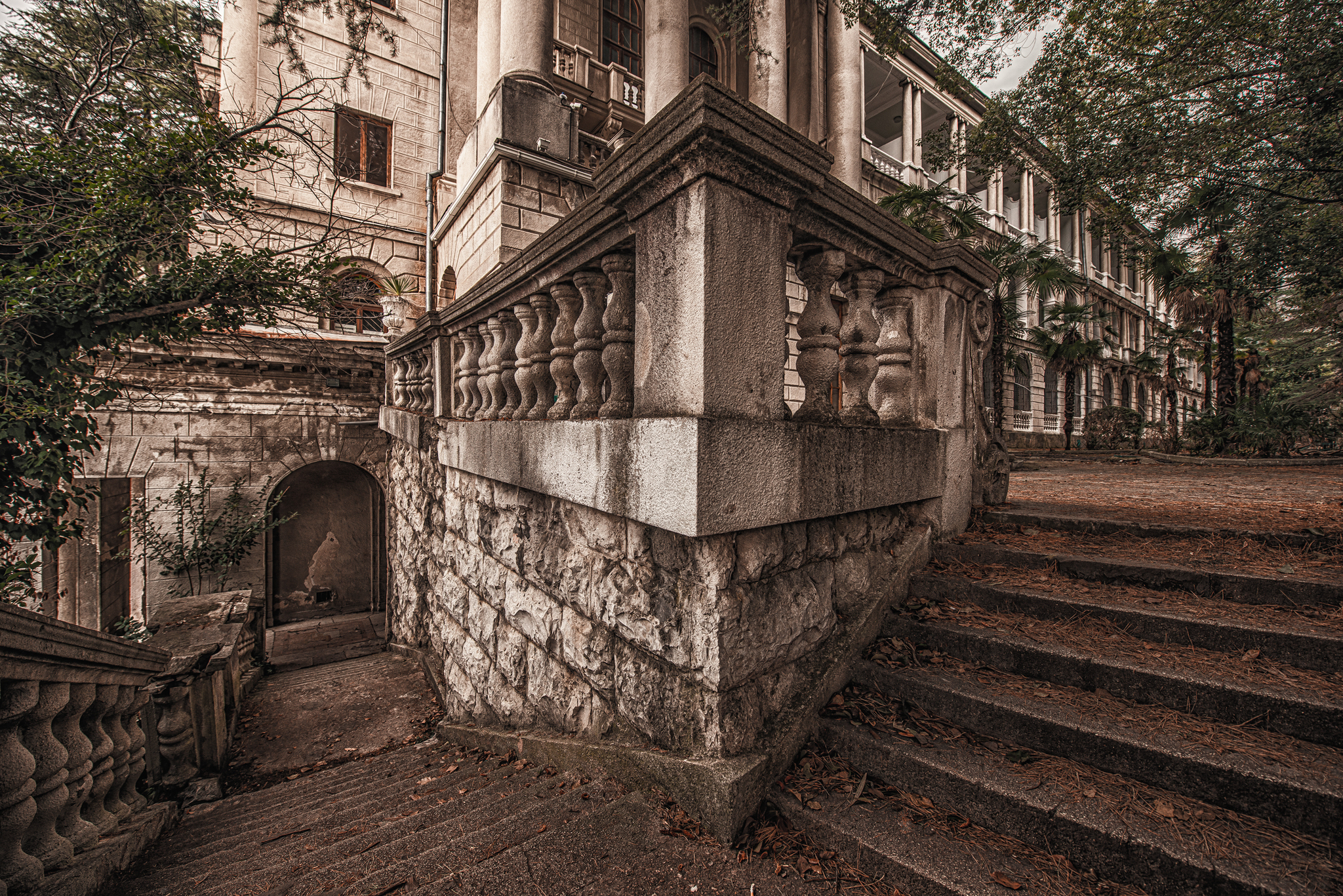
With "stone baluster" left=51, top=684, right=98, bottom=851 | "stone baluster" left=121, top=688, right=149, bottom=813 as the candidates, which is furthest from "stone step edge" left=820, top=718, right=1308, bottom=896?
"stone baluster" left=121, top=688, right=149, bottom=813

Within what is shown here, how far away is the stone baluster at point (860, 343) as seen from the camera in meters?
2.31

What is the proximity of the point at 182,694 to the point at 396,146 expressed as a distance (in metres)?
12.9

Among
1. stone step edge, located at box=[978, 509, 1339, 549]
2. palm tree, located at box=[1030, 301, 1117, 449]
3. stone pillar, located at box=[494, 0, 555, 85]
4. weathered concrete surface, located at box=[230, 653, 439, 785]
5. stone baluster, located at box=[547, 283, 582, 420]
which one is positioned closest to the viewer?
stone baluster, located at box=[547, 283, 582, 420]

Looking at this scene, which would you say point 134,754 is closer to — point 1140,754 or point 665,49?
point 1140,754

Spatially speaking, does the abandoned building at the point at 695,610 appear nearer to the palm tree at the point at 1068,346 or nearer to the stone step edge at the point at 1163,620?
the stone step edge at the point at 1163,620

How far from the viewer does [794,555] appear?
188 cm

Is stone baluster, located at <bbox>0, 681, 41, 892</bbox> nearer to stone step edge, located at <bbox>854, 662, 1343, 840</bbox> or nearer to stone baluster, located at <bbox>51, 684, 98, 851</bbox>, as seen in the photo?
stone baluster, located at <bbox>51, 684, 98, 851</bbox>

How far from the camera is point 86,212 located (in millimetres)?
3740

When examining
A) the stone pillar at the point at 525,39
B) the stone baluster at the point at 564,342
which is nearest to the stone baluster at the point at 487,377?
the stone baluster at the point at 564,342

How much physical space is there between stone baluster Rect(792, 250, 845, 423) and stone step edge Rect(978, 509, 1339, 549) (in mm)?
1692

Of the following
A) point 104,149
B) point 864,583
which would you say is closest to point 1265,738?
point 864,583

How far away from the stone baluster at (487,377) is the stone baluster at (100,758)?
2.30m

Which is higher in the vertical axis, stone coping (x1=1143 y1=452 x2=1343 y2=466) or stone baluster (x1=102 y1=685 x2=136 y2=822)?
stone coping (x1=1143 y1=452 x2=1343 y2=466)

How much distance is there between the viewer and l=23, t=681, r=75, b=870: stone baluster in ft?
6.74
